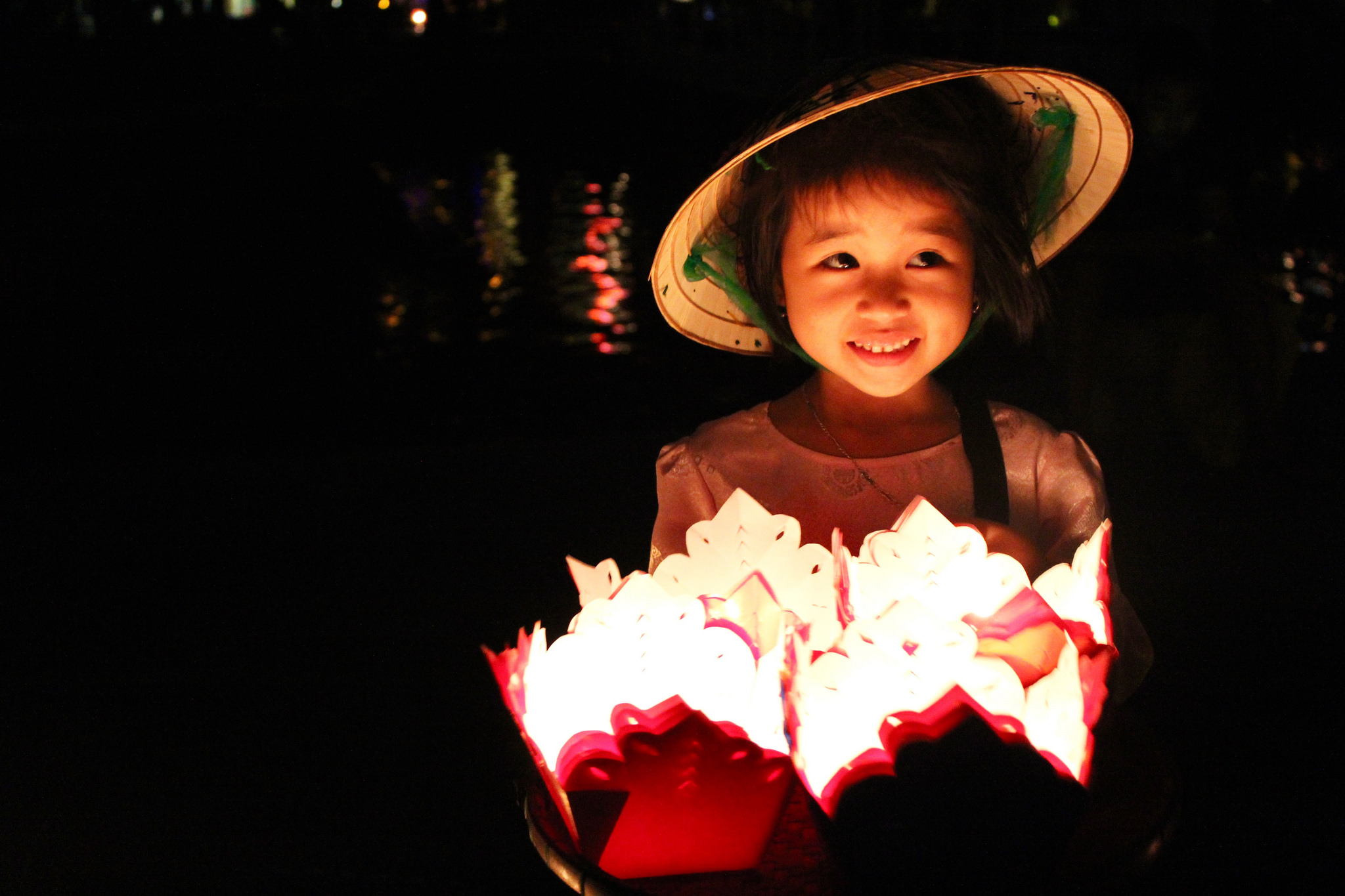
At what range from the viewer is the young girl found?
4.26 feet

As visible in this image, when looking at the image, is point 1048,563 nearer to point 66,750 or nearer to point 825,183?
point 825,183

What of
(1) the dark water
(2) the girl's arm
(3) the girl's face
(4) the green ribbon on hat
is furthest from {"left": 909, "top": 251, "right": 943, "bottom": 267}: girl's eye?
(1) the dark water

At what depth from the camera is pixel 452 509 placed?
11.8ft

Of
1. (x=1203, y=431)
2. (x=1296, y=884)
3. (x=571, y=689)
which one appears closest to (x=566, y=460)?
(x=1203, y=431)

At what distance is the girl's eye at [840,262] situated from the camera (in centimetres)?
133

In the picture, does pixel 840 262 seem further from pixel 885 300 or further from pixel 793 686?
pixel 793 686

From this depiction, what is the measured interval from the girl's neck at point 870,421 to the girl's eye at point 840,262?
7.5 inches

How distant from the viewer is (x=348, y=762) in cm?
246

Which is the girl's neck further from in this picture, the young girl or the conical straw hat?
the conical straw hat

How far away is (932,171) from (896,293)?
15 cm

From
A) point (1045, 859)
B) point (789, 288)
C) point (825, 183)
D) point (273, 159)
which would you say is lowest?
point (273, 159)

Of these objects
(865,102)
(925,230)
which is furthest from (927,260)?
(865,102)

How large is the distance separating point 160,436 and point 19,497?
29.7 inches

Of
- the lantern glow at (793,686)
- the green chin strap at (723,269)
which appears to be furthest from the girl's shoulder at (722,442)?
the lantern glow at (793,686)
